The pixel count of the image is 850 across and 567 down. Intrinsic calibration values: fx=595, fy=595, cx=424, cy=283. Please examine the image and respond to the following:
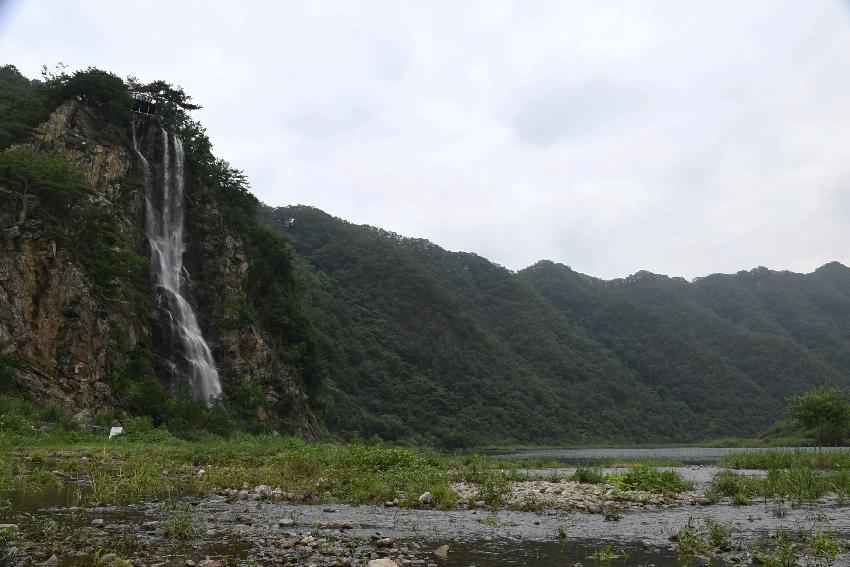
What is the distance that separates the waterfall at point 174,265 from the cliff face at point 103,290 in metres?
0.93

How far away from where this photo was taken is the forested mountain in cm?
10025

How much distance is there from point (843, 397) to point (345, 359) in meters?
68.6

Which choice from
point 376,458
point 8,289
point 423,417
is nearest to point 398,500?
point 376,458

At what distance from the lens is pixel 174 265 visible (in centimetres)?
4334

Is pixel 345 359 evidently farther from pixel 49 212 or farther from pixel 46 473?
pixel 46 473

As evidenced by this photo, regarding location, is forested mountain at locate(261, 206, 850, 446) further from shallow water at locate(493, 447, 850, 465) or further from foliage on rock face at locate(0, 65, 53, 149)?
foliage on rock face at locate(0, 65, 53, 149)

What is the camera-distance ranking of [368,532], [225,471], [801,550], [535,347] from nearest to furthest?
1. [801,550]
2. [368,532]
3. [225,471]
4. [535,347]

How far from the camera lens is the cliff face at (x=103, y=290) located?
28.0m

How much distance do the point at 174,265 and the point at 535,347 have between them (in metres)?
106

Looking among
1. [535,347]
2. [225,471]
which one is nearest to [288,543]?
[225,471]

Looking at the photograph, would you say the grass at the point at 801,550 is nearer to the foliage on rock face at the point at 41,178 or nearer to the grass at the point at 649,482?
the grass at the point at 649,482

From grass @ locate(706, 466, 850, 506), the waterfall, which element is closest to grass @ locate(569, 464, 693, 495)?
grass @ locate(706, 466, 850, 506)

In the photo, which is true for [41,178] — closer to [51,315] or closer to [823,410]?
[51,315]

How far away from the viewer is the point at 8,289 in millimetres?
27484
